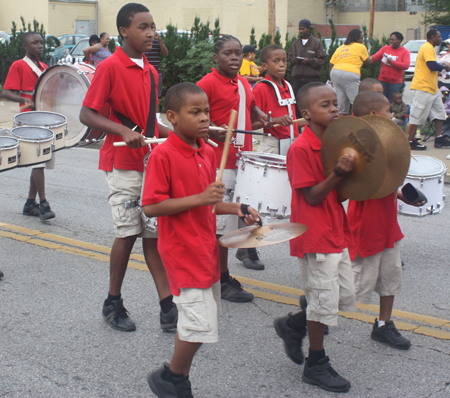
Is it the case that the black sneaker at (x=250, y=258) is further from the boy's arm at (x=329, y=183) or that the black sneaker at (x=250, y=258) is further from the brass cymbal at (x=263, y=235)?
the brass cymbal at (x=263, y=235)

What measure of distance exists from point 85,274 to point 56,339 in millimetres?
1292

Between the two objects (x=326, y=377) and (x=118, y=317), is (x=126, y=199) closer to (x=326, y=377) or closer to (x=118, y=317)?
(x=118, y=317)

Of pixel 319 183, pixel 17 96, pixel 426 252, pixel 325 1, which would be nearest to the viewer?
pixel 319 183

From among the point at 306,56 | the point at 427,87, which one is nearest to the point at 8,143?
the point at 306,56

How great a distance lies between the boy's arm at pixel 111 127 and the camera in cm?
377

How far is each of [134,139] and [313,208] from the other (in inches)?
48.6

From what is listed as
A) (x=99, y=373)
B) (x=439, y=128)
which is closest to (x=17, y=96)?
(x=99, y=373)

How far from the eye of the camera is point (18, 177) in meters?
9.20

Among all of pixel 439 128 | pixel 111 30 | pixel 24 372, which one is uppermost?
pixel 111 30

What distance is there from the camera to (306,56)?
1172cm

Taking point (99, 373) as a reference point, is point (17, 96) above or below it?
above

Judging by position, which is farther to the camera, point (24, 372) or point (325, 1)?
point (325, 1)

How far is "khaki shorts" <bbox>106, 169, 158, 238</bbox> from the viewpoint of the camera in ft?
13.5

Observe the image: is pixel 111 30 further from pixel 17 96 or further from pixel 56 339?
pixel 56 339
